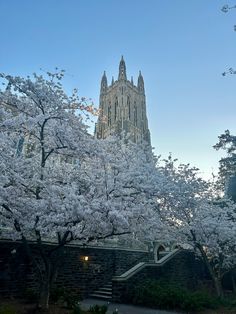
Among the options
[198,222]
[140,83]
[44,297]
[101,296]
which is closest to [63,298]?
[44,297]

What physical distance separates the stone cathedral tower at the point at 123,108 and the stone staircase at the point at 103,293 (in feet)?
133

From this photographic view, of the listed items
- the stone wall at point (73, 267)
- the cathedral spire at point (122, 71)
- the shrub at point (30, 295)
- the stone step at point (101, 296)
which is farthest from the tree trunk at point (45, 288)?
the cathedral spire at point (122, 71)

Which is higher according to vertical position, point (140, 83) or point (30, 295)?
point (140, 83)

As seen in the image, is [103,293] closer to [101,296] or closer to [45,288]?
[101,296]

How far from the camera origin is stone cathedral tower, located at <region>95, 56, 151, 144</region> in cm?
5625

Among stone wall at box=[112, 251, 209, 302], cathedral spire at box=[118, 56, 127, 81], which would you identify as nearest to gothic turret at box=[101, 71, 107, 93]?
cathedral spire at box=[118, 56, 127, 81]

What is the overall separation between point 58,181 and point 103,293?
7835mm

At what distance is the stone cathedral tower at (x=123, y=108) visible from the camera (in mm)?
56250

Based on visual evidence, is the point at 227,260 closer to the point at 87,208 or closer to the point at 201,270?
the point at 201,270

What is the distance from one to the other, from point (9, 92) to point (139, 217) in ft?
21.8

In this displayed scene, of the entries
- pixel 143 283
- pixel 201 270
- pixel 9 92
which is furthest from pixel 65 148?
pixel 201 270

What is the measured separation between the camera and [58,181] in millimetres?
9875

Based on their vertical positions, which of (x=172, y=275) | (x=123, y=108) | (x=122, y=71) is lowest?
(x=172, y=275)

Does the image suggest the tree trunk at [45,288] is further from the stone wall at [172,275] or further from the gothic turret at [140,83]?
the gothic turret at [140,83]
